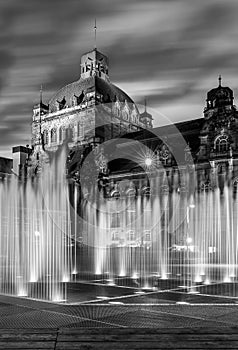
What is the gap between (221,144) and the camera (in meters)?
53.5

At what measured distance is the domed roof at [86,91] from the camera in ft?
261

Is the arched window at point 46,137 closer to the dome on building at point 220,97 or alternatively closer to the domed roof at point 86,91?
the domed roof at point 86,91

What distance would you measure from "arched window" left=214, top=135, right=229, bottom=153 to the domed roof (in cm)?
3008

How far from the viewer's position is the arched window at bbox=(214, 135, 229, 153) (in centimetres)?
5288

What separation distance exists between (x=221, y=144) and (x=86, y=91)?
3368 cm

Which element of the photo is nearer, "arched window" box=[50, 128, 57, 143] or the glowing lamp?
the glowing lamp

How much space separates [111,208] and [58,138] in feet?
69.1

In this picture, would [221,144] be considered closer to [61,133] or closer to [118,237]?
[118,237]

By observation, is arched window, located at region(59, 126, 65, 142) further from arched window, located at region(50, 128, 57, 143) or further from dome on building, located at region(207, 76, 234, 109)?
dome on building, located at region(207, 76, 234, 109)

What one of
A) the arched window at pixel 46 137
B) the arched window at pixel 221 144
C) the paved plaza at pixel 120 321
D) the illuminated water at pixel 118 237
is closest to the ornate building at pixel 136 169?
the arched window at pixel 46 137

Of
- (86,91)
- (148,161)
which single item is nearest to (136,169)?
(148,161)

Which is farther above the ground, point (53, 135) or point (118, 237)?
point (53, 135)

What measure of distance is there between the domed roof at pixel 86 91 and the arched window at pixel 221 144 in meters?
30.1

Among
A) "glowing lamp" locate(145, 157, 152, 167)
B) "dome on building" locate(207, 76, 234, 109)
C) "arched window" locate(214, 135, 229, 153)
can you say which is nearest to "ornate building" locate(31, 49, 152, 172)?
"glowing lamp" locate(145, 157, 152, 167)
